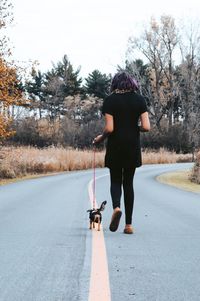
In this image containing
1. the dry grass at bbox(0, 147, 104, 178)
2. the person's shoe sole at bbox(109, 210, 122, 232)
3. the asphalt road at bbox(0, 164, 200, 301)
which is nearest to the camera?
the asphalt road at bbox(0, 164, 200, 301)

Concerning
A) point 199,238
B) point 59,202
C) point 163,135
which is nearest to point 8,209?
point 59,202

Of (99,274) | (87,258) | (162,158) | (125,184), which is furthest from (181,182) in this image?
(162,158)

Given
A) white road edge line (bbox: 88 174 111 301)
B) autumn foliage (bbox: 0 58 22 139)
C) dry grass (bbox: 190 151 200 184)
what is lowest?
dry grass (bbox: 190 151 200 184)

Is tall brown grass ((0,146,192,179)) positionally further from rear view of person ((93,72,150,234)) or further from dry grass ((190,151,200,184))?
rear view of person ((93,72,150,234))

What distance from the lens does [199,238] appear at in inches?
261

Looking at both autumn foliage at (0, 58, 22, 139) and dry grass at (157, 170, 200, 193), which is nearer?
dry grass at (157, 170, 200, 193)

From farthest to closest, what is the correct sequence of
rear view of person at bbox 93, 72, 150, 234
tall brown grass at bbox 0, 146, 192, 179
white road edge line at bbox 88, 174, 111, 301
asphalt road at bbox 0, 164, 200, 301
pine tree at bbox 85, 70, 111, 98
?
pine tree at bbox 85, 70, 111, 98 < tall brown grass at bbox 0, 146, 192, 179 < rear view of person at bbox 93, 72, 150, 234 < asphalt road at bbox 0, 164, 200, 301 < white road edge line at bbox 88, 174, 111, 301

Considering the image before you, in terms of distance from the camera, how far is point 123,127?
22.5ft

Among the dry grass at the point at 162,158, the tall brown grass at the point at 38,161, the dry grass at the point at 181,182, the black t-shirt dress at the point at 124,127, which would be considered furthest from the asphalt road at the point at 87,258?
the dry grass at the point at 162,158

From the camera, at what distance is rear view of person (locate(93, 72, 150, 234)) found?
686cm

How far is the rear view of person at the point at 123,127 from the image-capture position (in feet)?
22.5

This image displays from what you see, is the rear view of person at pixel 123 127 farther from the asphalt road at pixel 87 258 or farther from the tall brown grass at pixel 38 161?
the tall brown grass at pixel 38 161

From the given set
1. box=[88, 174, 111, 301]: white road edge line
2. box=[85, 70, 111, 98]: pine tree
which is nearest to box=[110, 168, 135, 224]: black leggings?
box=[88, 174, 111, 301]: white road edge line

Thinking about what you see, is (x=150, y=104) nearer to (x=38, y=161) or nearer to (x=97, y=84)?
(x=97, y=84)
